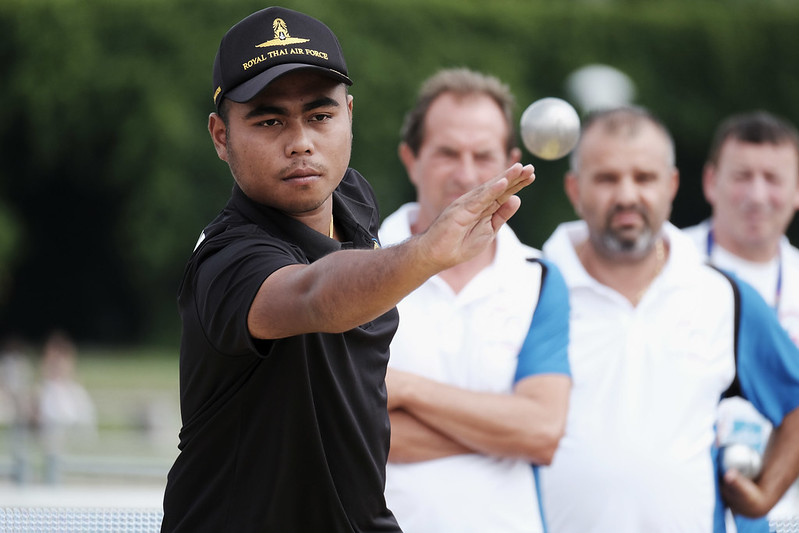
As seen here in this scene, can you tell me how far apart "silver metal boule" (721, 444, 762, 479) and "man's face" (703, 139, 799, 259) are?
1.95 meters

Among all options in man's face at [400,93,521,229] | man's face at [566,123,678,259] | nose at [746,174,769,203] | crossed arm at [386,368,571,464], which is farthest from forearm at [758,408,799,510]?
nose at [746,174,769,203]

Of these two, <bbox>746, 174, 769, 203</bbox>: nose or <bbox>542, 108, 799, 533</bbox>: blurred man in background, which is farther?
<bbox>746, 174, 769, 203</bbox>: nose

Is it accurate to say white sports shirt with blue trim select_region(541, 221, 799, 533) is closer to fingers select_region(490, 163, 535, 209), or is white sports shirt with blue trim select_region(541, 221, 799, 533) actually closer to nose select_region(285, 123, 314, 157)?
nose select_region(285, 123, 314, 157)

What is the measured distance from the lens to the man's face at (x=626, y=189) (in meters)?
5.24

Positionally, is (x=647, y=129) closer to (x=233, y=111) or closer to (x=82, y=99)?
(x=233, y=111)

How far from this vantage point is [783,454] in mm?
5039

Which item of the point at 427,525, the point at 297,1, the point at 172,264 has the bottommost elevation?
the point at 427,525

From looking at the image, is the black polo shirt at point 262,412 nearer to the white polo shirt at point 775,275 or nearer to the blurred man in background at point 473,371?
the blurred man in background at point 473,371

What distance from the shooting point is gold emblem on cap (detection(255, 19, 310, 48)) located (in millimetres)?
3266

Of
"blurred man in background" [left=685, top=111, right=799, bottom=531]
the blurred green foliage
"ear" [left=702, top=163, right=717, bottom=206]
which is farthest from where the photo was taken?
the blurred green foliage

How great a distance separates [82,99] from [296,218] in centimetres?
2748

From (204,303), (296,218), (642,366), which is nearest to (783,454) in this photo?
(642,366)

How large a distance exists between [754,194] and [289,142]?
4168mm

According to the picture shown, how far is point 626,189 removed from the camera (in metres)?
5.25
